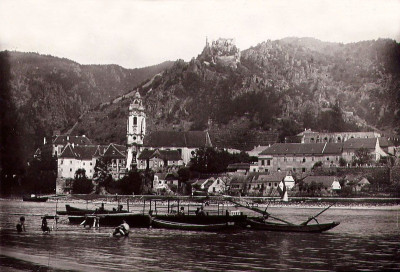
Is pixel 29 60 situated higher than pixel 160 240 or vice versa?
pixel 29 60

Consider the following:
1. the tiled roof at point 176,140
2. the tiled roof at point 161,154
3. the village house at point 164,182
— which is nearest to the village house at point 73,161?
the tiled roof at point 161,154

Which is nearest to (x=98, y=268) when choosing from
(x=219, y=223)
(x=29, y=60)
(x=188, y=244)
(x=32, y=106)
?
(x=188, y=244)

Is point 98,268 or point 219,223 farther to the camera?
point 219,223

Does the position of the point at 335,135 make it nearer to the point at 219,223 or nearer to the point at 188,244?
the point at 219,223

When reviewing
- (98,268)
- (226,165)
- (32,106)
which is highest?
(32,106)

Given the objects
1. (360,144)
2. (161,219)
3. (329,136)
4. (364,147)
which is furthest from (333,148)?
(161,219)

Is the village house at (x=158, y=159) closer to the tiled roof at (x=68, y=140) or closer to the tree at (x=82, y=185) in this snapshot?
the tree at (x=82, y=185)
